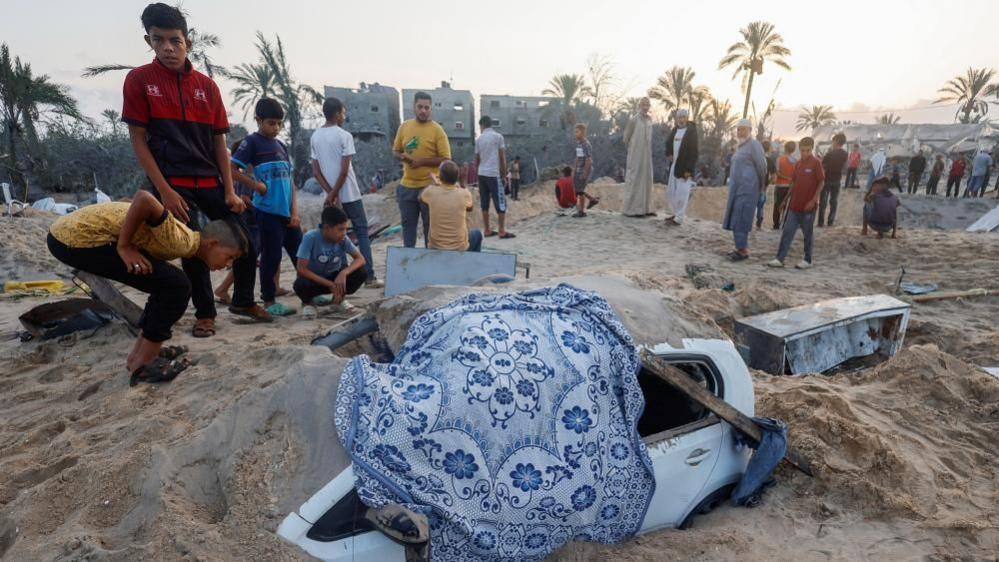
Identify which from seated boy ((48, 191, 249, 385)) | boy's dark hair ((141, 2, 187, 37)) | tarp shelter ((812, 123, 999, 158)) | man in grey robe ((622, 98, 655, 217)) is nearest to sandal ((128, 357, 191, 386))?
seated boy ((48, 191, 249, 385))

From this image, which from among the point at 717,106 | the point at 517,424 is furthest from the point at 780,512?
the point at 717,106

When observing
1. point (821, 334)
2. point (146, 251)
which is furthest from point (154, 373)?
point (821, 334)

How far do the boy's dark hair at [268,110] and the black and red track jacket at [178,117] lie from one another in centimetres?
86

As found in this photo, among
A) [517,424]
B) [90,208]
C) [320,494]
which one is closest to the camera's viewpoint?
[320,494]

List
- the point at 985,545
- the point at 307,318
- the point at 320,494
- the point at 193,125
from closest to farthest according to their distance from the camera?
the point at 320,494 → the point at 985,545 → the point at 193,125 → the point at 307,318

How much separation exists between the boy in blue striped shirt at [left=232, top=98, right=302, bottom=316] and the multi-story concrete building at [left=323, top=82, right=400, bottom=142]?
117ft

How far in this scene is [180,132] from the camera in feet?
11.5

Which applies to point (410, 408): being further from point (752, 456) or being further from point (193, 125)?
point (193, 125)

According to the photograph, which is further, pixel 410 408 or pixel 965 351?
pixel 965 351

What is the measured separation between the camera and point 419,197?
19.8 ft

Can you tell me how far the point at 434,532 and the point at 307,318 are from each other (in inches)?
132

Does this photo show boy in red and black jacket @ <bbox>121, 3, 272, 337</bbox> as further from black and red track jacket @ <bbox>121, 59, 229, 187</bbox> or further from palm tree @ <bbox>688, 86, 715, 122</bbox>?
palm tree @ <bbox>688, 86, 715, 122</bbox>

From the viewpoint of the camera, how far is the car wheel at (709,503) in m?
2.52

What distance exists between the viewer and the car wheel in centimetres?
252
